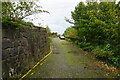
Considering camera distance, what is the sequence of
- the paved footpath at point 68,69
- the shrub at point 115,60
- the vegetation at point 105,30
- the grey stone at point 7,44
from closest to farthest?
the grey stone at point 7,44, the paved footpath at point 68,69, the shrub at point 115,60, the vegetation at point 105,30

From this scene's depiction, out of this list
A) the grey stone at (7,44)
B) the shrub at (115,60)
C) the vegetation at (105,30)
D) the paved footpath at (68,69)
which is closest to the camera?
the grey stone at (7,44)

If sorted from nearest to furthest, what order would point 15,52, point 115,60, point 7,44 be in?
point 7,44 < point 15,52 < point 115,60

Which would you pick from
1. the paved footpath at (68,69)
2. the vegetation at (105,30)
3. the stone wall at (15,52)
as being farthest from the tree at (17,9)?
the vegetation at (105,30)

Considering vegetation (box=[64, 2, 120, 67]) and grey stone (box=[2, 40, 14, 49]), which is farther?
vegetation (box=[64, 2, 120, 67])

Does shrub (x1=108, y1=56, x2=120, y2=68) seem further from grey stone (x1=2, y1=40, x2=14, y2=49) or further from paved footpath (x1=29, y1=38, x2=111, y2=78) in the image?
grey stone (x1=2, y1=40, x2=14, y2=49)

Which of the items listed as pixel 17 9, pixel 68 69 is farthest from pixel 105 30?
pixel 17 9

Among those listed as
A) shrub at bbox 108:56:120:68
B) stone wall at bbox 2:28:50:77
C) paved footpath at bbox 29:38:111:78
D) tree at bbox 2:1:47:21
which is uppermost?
tree at bbox 2:1:47:21

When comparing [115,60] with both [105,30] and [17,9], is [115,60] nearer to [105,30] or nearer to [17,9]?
[105,30]

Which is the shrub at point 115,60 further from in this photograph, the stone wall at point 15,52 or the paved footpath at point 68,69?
the stone wall at point 15,52

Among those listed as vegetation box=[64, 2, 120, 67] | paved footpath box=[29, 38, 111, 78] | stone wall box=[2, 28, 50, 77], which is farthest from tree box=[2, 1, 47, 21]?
vegetation box=[64, 2, 120, 67]

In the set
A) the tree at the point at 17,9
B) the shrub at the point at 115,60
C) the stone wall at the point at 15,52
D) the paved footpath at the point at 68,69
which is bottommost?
the paved footpath at the point at 68,69

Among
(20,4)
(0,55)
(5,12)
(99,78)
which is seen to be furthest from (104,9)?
(0,55)

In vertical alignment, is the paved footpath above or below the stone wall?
below

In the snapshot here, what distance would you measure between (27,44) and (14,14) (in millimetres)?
1619
